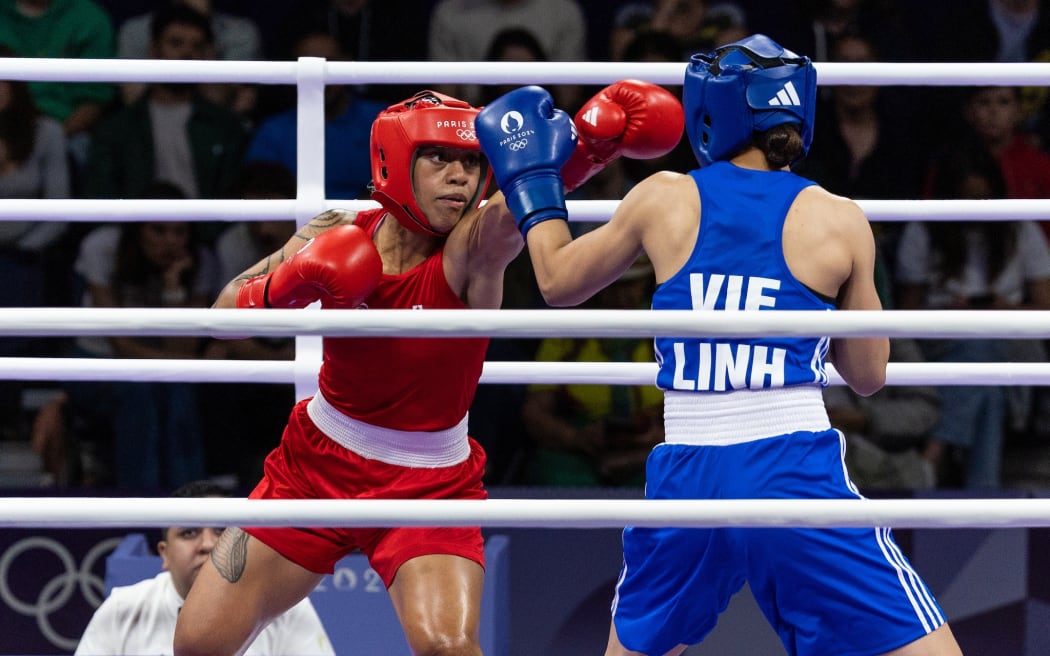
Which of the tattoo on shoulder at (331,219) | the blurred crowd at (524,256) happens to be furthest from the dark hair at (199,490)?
the tattoo on shoulder at (331,219)

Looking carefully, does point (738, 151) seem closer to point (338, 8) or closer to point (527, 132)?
point (527, 132)

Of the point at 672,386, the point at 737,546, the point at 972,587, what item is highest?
the point at 672,386

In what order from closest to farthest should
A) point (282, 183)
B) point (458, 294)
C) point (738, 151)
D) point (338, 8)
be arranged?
point (738, 151) → point (458, 294) → point (282, 183) → point (338, 8)

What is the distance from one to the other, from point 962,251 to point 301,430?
279cm

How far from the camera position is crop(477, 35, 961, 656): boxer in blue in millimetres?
2154

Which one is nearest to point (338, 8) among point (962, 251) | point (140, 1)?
point (140, 1)

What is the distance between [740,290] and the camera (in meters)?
2.21

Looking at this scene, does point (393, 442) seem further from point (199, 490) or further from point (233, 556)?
point (199, 490)

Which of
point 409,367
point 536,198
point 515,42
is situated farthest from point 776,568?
point 515,42

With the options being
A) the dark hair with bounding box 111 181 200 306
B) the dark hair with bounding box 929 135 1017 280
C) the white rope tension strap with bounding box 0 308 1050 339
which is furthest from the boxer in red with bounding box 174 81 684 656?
the dark hair with bounding box 929 135 1017 280

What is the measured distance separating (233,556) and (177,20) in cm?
293

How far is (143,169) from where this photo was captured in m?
4.97

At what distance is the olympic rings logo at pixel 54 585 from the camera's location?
4160 millimetres

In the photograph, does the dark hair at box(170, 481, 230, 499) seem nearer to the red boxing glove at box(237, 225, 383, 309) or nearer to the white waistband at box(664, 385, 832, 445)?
the red boxing glove at box(237, 225, 383, 309)
